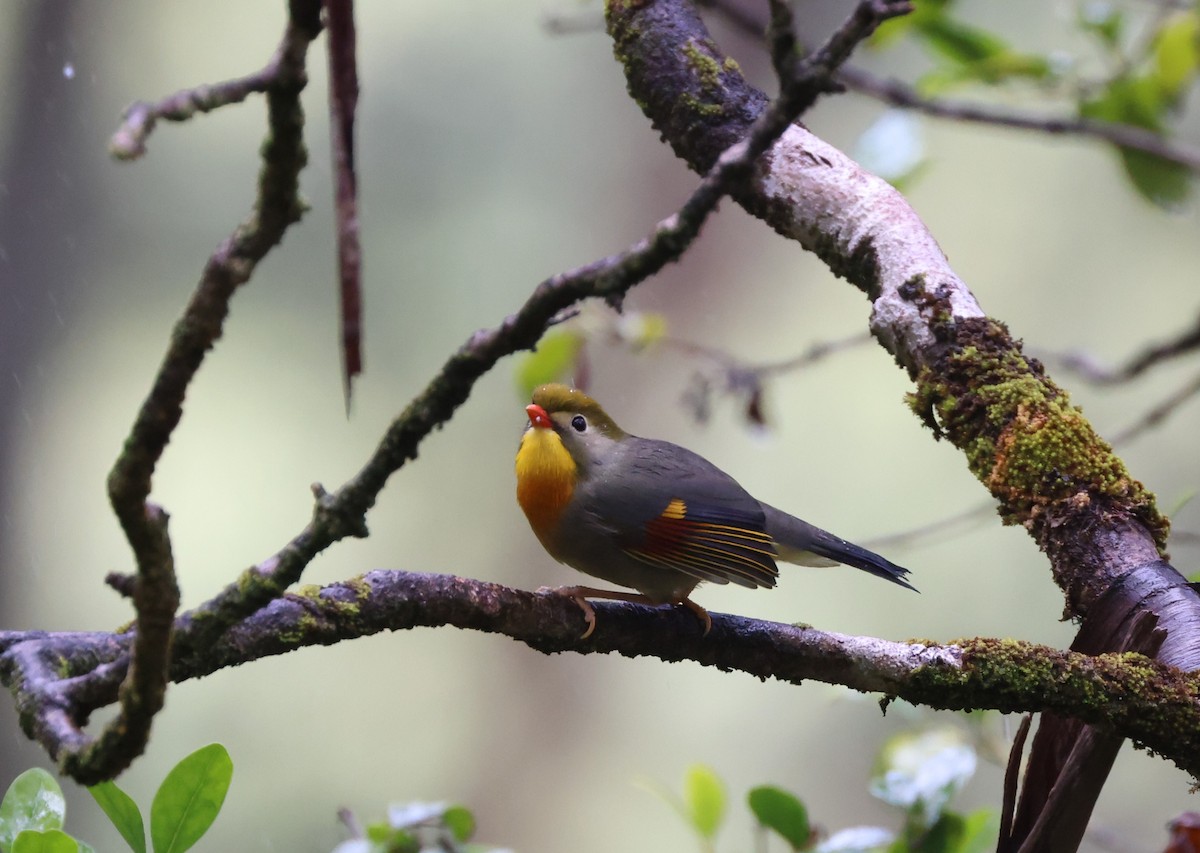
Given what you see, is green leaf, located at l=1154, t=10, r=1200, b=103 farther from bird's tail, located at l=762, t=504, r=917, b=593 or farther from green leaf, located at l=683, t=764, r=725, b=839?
green leaf, located at l=683, t=764, r=725, b=839

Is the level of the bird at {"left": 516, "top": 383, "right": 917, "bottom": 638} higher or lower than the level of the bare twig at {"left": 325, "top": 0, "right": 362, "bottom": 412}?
higher

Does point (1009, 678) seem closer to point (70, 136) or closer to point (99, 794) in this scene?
point (99, 794)

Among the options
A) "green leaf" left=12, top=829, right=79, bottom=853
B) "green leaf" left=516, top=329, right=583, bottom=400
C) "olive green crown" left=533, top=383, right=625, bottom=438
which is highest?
"green leaf" left=516, top=329, right=583, bottom=400

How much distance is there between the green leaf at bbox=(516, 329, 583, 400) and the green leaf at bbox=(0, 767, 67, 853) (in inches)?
51.8

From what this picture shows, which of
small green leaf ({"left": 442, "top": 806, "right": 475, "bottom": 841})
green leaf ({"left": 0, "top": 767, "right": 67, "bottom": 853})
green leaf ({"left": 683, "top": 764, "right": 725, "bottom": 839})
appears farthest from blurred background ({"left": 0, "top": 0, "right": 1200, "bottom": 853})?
green leaf ({"left": 0, "top": 767, "right": 67, "bottom": 853})

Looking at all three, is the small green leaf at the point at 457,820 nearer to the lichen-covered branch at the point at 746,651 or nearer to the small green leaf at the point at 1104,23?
the lichen-covered branch at the point at 746,651

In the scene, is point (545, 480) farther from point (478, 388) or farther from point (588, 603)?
point (478, 388)

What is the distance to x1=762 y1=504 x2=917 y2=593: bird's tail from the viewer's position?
1681 millimetres

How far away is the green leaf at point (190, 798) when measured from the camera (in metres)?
1.01

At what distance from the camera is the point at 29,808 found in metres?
1.05

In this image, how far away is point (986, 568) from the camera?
3.65 meters

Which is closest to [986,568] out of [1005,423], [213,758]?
[1005,423]

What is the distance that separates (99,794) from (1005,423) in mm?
1069

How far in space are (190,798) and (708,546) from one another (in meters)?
0.78
